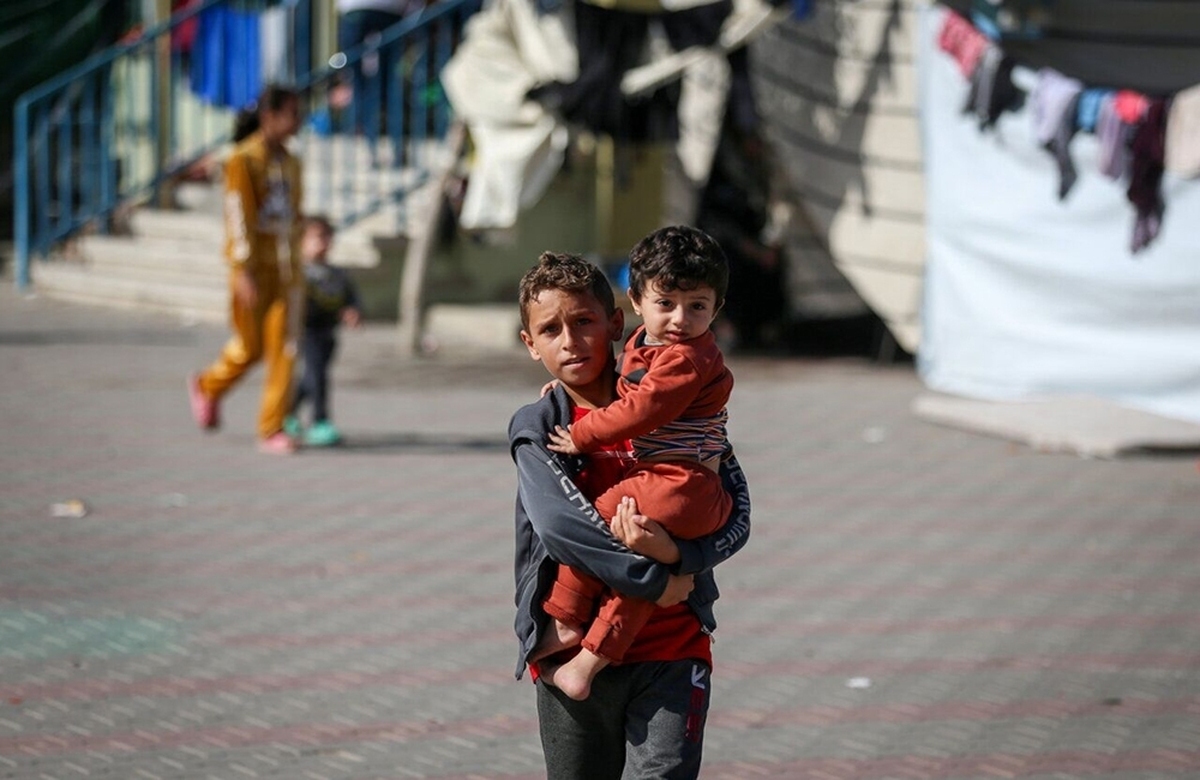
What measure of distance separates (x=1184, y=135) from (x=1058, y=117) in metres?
0.85

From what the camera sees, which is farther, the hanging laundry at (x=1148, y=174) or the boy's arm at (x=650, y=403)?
the hanging laundry at (x=1148, y=174)

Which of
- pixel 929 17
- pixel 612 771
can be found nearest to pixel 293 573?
pixel 612 771

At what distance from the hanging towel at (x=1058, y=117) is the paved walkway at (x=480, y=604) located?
1.70 m

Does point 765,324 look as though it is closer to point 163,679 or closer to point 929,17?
point 929,17

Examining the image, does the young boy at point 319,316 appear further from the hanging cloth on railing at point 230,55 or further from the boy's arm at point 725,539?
the hanging cloth on railing at point 230,55

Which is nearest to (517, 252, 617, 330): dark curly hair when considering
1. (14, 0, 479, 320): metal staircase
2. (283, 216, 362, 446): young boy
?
(283, 216, 362, 446): young boy

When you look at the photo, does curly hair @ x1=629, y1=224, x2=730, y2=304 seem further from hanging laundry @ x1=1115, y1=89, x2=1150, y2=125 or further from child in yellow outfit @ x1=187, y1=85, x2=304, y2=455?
hanging laundry @ x1=1115, y1=89, x2=1150, y2=125

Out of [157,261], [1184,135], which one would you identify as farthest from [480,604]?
[157,261]

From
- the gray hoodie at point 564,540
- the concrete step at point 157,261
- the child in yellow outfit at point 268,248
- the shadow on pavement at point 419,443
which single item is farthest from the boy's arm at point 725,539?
the concrete step at point 157,261

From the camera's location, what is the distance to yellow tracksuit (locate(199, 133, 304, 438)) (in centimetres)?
860

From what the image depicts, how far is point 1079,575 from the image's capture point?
693 cm

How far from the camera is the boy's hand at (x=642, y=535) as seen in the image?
3.08 m

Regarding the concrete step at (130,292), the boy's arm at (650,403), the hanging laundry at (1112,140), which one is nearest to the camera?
the boy's arm at (650,403)

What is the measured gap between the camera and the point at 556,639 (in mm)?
3207
